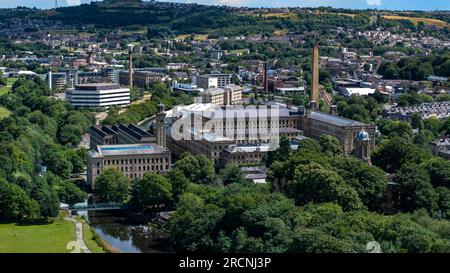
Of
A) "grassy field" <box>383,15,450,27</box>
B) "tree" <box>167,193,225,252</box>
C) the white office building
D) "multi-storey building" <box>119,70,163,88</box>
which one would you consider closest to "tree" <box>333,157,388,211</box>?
"tree" <box>167,193,225,252</box>

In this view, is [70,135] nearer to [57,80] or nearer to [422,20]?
[57,80]

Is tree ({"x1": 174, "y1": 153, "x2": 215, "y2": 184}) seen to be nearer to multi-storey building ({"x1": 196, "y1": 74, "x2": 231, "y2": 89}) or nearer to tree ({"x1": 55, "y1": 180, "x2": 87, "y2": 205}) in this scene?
tree ({"x1": 55, "y1": 180, "x2": 87, "y2": 205})

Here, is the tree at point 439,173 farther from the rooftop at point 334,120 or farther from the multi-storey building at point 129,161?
the rooftop at point 334,120

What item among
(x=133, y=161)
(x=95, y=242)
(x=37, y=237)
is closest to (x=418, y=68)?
(x=133, y=161)
